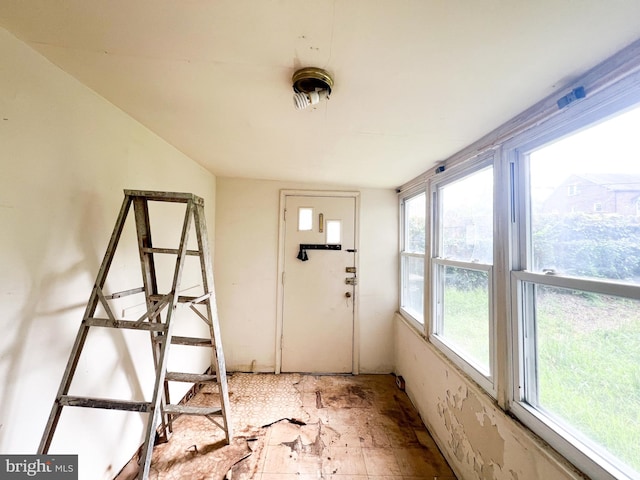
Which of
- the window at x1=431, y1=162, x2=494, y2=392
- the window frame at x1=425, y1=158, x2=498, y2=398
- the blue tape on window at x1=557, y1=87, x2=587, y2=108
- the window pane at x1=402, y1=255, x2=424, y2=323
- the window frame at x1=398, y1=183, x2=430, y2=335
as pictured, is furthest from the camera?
the window pane at x1=402, y1=255, x2=424, y2=323

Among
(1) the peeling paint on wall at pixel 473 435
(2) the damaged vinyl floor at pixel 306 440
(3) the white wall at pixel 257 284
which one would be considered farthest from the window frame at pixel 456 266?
(3) the white wall at pixel 257 284

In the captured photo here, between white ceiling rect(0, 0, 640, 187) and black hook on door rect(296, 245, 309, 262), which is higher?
white ceiling rect(0, 0, 640, 187)

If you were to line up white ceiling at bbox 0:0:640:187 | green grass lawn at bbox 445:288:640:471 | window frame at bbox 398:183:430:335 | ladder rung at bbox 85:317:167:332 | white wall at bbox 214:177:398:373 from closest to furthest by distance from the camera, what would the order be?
white ceiling at bbox 0:0:640:187 → green grass lawn at bbox 445:288:640:471 → ladder rung at bbox 85:317:167:332 → window frame at bbox 398:183:430:335 → white wall at bbox 214:177:398:373

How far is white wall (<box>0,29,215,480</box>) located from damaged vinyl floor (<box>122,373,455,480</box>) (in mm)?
431

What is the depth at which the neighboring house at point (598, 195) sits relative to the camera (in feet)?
2.70

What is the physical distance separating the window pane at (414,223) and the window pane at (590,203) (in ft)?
4.00

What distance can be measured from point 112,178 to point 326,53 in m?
1.29

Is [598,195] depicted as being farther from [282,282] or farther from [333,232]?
[282,282]

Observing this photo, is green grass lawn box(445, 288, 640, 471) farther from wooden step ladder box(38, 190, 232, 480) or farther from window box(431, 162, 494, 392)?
wooden step ladder box(38, 190, 232, 480)

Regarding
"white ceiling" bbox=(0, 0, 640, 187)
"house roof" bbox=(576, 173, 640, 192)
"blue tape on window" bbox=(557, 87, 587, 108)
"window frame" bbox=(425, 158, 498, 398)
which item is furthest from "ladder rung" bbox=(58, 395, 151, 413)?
"blue tape on window" bbox=(557, 87, 587, 108)

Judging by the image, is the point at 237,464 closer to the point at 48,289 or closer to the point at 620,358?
the point at 48,289

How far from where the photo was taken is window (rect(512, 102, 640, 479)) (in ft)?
2.68

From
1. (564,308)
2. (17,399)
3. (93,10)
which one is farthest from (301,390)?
(93,10)

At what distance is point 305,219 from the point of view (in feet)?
9.05
